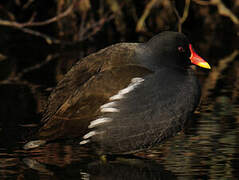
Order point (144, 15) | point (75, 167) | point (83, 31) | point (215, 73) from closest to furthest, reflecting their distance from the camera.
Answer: point (75, 167) < point (215, 73) < point (83, 31) < point (144, 15)

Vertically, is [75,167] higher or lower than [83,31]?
lower

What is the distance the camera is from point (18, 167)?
554 cm

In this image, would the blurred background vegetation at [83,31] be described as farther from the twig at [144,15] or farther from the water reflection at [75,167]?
the water reflection at [75,167]

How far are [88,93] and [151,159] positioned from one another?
0.78 meters

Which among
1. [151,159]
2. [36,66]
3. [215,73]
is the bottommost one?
[151,159]

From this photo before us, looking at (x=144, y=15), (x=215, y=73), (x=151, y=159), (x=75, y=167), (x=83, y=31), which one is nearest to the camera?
(x=75, y=167)

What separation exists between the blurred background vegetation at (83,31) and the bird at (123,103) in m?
3.22

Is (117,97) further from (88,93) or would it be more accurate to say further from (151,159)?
(151,159)

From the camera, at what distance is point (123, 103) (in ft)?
18.1

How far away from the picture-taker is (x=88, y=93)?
5.58 meters

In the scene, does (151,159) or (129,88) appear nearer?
(129,88)

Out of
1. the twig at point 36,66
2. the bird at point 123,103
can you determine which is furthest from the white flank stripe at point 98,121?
the twig at point 36,66

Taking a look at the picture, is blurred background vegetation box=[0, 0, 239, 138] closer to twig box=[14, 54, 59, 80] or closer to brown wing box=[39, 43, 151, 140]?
twig box=[14, 54, 59, 80]

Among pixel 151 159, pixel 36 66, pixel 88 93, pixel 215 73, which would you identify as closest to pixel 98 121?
pixel 88 93
